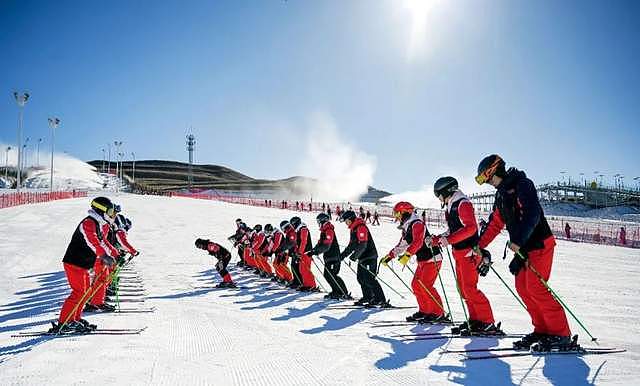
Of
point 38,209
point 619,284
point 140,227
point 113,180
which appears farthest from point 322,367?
point 113,180

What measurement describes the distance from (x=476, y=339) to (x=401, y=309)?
3.08 meters

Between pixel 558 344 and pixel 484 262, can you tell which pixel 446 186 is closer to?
pixel 484 262

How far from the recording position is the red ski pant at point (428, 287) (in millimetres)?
7613

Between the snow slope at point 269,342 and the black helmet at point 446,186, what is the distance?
2069mm

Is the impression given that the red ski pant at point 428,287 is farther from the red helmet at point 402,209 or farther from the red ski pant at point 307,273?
the red ski pant at point 307,273

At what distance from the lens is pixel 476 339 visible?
242 inches

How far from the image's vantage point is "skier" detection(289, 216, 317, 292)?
12523 mm

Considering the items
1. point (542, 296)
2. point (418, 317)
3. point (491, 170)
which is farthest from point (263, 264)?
point (542, 296)

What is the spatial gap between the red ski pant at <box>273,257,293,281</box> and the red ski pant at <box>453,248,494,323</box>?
814 cm

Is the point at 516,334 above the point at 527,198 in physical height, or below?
below

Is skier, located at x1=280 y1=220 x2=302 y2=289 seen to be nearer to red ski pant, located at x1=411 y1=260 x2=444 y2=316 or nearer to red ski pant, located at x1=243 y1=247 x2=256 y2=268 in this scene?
red ski pant, located at x1=243 y1=247 x2=256 y2=268

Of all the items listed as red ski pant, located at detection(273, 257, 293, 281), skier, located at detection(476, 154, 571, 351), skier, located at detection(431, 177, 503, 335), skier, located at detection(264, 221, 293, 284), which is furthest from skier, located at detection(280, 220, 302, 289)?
skier, located at detection(476, 154, 571, 351)

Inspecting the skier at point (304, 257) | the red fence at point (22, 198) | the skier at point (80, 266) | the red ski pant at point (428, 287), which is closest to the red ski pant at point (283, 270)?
the skier at point (304, 257)

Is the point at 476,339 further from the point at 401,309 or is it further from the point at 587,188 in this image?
the point at 587,188
